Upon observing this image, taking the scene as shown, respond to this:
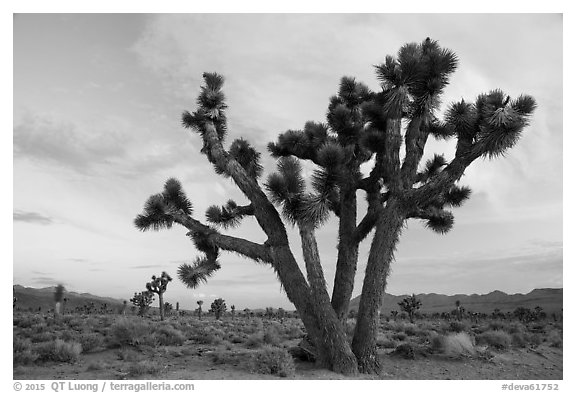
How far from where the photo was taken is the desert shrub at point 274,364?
912cm

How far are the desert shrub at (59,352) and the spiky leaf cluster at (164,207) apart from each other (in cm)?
372

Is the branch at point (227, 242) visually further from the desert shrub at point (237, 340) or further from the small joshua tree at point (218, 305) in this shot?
the small joshua tree at point (218, 305)

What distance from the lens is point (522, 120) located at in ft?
29.6

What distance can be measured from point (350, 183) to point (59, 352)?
8913 mm

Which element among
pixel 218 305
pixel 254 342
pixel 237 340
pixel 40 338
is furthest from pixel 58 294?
pixel 254 342

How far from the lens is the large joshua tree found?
31.6 feet

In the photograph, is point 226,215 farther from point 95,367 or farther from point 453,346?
point 453,346

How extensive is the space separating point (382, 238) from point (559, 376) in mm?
7027

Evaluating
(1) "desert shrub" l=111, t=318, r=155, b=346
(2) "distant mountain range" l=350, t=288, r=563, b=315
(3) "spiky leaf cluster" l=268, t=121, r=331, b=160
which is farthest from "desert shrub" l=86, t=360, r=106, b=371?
(2) "distant mountain range" l=350, t=288, r=563, b=315

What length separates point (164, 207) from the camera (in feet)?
35.9

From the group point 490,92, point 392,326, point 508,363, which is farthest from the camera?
point 392,326
